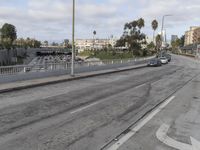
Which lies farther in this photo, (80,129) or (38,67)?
(38,67)

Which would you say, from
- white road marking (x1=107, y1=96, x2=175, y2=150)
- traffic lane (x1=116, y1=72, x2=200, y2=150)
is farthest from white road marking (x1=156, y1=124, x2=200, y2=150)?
white road marking (x1=107, y1=96, x2=175, y2=150)

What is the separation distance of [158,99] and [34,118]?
7115 mm

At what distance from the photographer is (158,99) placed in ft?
47.6

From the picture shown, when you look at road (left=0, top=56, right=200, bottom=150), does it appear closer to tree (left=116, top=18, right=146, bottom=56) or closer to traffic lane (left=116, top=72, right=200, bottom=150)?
traffic lane (left=116, top=72, right=200, bottom=150)

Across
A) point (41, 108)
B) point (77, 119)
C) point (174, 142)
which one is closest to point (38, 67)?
point (41, 108)

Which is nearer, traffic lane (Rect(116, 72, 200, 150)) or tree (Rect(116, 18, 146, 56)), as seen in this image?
traffic lane (Rect(116, 72, 200, 150))

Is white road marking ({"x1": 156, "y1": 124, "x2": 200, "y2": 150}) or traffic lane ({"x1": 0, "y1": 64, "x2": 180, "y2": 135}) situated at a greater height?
white road marking ({"x1": 156, "y1": 124, "x2": 200, "y2": 150})

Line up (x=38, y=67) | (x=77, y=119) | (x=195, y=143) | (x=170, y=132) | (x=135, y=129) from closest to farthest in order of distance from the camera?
(x=195, y=143) < (x=170, y=132) < (x=135, y=129) < (x=77, y=119) < (x=38, y=67)

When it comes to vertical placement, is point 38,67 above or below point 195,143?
above

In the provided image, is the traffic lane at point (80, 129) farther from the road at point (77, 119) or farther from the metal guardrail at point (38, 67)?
the metal guardrail at point (38, 67)

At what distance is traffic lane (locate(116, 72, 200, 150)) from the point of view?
7089 millimetres

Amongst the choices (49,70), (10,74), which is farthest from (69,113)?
(49,70)

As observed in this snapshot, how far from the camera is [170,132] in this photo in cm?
833

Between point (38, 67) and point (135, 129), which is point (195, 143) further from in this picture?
point (38, 67)
